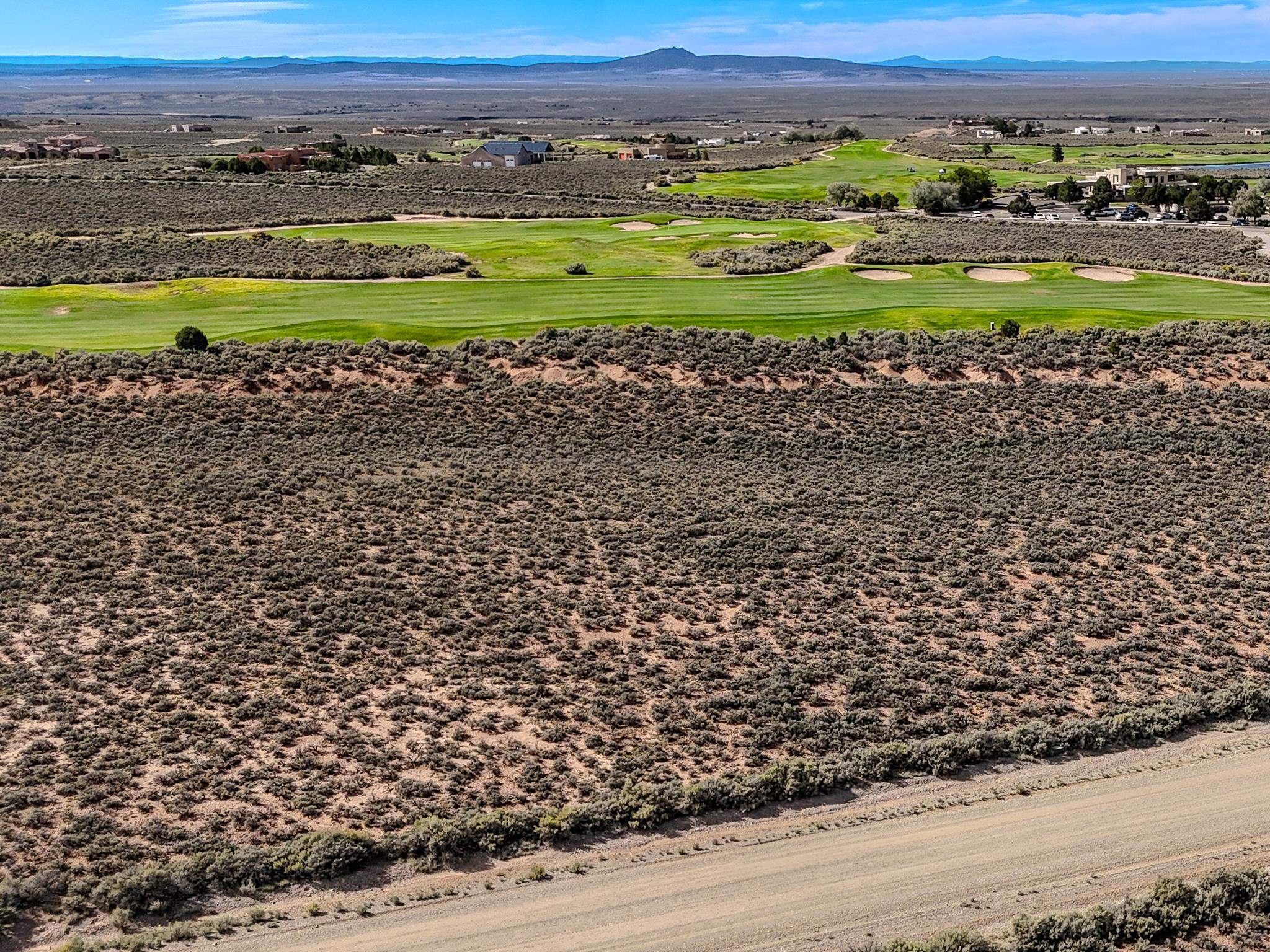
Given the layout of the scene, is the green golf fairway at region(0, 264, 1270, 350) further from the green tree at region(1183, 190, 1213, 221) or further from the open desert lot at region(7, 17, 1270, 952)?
the green tree at region(1183, 190, 1213, 221)

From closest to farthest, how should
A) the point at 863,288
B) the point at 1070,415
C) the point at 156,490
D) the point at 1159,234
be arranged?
the point at 156,490 → the point at 1070,415 → the point at 863,288 → the point at 1159,234

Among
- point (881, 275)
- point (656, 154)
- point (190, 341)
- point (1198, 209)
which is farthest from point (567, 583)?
point (656, 154)

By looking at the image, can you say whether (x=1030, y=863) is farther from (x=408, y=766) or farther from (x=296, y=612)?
(x=296, y=612)

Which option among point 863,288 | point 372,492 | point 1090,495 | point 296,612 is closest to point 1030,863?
point 296,612

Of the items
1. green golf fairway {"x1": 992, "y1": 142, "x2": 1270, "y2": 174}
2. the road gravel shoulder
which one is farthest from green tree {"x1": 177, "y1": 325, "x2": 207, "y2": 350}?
green golf fairway {"x1": 992, "y1": 142, "x2": 1270, "y2": 174}

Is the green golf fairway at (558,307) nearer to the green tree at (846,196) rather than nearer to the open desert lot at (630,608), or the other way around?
the open desert lot at (630,608)

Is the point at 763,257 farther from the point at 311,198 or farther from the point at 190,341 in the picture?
the point at 311,198

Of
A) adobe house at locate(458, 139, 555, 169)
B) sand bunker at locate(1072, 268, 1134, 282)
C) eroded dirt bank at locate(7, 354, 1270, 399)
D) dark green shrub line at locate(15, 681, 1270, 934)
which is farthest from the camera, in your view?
adobe house at locate(458, 139, 555, 169)
